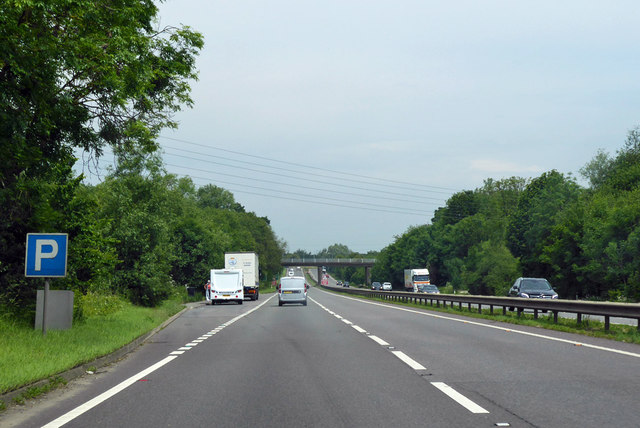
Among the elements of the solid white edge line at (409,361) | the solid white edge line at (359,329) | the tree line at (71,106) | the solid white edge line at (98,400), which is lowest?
the solid white edge line at (359,329)

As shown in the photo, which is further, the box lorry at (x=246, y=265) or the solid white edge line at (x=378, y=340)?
the box lorry at (x=246, y=265)

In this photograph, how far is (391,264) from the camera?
15325 cm

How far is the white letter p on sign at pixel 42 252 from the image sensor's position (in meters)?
13.4

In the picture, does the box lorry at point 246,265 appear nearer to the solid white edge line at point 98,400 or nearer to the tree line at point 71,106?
the tree line at point 71,106

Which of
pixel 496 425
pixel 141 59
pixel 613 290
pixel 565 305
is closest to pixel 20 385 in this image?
pixel 496 425

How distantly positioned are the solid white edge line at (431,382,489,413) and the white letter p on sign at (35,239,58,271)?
26.7 ft

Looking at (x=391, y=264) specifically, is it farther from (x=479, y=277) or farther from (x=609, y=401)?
(x=609, y=401)

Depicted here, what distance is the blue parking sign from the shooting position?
13352 millimetres

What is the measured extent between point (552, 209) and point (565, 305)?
5508 centimetres

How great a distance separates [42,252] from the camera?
13438 millimetres

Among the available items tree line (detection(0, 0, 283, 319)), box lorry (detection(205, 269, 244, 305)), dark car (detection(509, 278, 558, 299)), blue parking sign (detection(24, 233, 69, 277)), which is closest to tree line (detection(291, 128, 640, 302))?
dark car (detection(509, 278, 558, 299))

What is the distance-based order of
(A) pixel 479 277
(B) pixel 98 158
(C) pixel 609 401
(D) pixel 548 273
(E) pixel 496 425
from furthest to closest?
(A) pixel 479 277
(D) pixel 548 273
(B) pixel 98 158
(C) pixel 609 401
(E) pixel 496 425

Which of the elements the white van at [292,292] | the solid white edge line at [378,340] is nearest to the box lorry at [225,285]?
the white van at [292,292]

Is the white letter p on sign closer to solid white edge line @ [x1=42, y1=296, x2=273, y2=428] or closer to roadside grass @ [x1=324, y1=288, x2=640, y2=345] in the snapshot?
solid white edge line @ [x1=42, y1=296, x2=273, y2=428]
